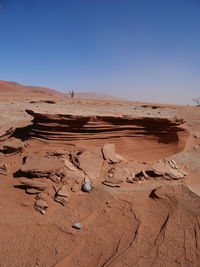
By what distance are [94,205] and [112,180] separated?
634 millimetres

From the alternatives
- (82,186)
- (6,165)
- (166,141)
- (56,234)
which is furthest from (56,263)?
(166,141)

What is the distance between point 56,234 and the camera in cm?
283

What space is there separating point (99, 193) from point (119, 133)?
66.2 inches

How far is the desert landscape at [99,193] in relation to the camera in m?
2.59

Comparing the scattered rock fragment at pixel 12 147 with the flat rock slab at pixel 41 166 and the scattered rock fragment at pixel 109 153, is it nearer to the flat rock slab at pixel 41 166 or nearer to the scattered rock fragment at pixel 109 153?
the flat rock slab at pixel 41 166

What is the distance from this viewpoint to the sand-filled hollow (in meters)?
4.47

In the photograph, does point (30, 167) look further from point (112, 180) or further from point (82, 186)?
point (112, 180)

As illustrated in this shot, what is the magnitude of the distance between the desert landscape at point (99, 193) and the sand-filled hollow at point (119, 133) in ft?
0.07

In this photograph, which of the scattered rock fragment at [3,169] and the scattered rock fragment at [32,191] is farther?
the scattered rock fragment at [3,169]

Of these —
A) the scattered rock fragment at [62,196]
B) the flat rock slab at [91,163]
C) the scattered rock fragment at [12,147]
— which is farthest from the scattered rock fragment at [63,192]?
the scattered rock fragment at [12,147]

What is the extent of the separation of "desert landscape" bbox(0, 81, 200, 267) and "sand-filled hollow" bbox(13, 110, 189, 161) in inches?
0.9

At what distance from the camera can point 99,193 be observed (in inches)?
138

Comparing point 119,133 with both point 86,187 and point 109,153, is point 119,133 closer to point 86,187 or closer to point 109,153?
point 109,153

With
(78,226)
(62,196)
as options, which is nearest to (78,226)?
(78,226)
